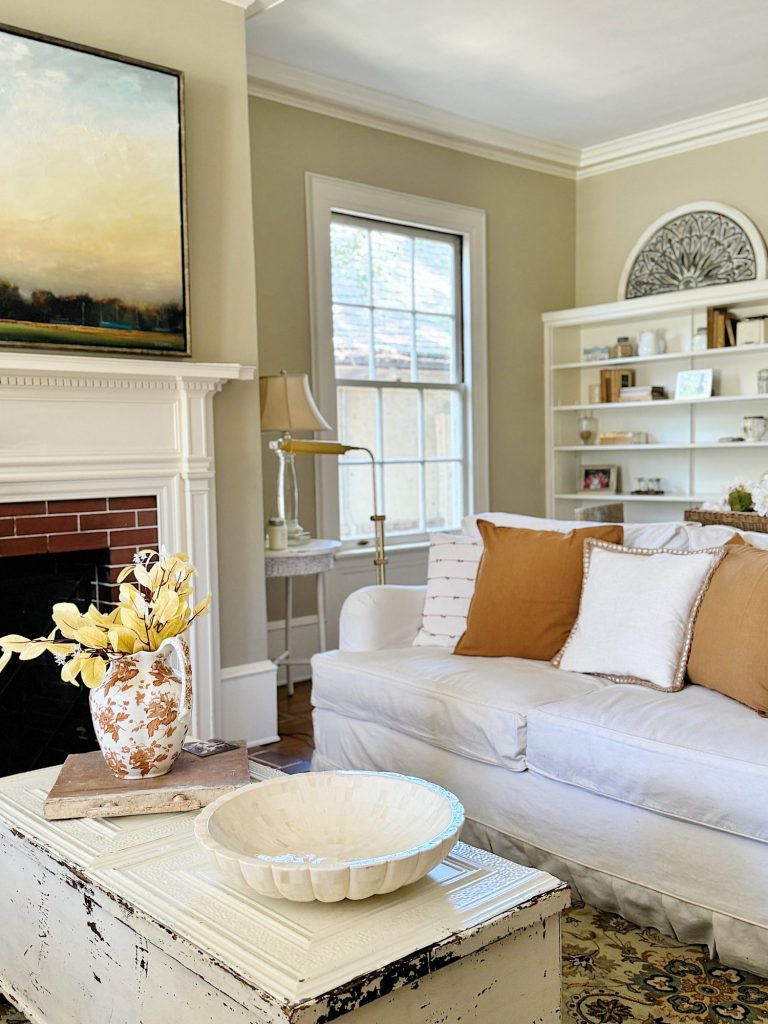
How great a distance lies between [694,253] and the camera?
5652mm

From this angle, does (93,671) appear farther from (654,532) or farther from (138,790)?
(654,532)

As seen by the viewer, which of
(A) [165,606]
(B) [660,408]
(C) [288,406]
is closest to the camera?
(A) [165,606]

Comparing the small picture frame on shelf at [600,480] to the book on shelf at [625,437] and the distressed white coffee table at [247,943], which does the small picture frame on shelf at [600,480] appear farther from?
the distressed white coffee table at [247,943]

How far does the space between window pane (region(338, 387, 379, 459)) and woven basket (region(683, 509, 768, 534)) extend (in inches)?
85.8

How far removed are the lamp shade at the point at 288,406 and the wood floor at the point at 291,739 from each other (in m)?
1.29

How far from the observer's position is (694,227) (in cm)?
566

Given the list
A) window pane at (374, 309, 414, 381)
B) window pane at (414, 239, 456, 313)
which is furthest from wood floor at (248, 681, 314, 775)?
window pane at (414, 239, 456, 313)

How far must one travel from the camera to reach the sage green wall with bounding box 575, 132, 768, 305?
5449 mm

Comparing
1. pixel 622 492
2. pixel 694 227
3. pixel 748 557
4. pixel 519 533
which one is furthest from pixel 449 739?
pixel 694 227

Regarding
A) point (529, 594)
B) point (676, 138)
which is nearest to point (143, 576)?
point (529, 594)

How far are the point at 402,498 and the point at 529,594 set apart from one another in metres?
2.55

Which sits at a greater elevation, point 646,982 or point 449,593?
point 449,593

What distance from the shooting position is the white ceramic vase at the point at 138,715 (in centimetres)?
189

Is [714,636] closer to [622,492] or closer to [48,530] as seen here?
[48,530]
